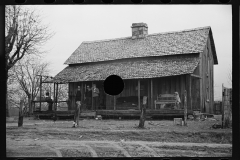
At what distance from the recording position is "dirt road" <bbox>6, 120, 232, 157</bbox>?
8797 millimetres

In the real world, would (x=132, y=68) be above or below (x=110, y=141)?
above

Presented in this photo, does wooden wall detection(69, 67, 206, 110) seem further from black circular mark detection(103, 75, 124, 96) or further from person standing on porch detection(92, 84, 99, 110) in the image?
black circular mark detection(103, 75, 124, 96)

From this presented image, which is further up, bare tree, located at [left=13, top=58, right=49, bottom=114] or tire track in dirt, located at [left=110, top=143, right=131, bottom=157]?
bare tree, located at [left=13, top=58, right=49, bottom=114]

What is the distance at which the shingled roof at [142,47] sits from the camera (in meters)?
10.2

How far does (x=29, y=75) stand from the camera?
33.4ft

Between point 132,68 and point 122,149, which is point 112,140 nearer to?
point 122,149

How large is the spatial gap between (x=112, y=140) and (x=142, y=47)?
406 cm

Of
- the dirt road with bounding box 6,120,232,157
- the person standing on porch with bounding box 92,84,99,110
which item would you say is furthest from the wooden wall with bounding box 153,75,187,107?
the person standing on porch with bounding box 92,84,99,110

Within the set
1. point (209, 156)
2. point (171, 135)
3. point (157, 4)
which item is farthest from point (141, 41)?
point (209, 156)

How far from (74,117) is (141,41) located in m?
3.87

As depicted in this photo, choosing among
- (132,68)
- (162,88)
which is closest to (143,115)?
(162,88)

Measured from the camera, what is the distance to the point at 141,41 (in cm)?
1255

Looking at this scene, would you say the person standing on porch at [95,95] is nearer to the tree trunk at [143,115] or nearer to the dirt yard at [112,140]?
the dirt yard at [112,140]

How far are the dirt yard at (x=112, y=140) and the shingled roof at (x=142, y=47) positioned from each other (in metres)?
2.15
